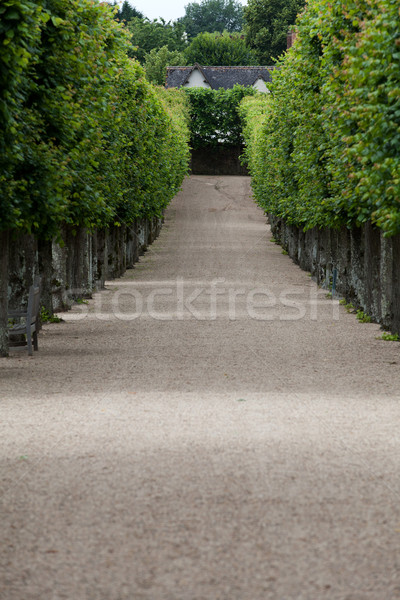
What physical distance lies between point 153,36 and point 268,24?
21175mm

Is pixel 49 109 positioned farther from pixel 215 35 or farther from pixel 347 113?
pixel 215 35

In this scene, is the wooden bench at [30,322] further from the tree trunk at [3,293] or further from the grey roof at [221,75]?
the grey roof at [221,75]

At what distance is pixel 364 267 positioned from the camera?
2467 centimetres

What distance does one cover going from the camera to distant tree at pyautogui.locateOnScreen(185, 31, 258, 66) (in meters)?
113

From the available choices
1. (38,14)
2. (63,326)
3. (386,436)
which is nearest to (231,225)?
(63,326)

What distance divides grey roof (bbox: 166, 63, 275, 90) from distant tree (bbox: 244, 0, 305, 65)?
171 centimetres

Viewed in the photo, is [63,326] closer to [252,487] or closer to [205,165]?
[252,487]

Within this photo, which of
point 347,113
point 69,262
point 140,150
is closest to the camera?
point 347,113

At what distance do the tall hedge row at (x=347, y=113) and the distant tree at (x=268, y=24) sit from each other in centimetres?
6395

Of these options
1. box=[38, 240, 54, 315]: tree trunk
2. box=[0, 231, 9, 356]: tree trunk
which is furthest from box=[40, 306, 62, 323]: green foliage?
box=[0, 231, 9, 356]: tree trunk

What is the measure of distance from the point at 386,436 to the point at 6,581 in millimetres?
4968

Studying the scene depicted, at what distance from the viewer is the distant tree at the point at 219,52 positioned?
4461 inches

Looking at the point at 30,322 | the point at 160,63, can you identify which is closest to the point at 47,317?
the point at 30,322

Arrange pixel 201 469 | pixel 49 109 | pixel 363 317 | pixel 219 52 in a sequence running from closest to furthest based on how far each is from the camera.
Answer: pixel 201 469, pixel 49 109, pixel 363 317, pixel 219 52
